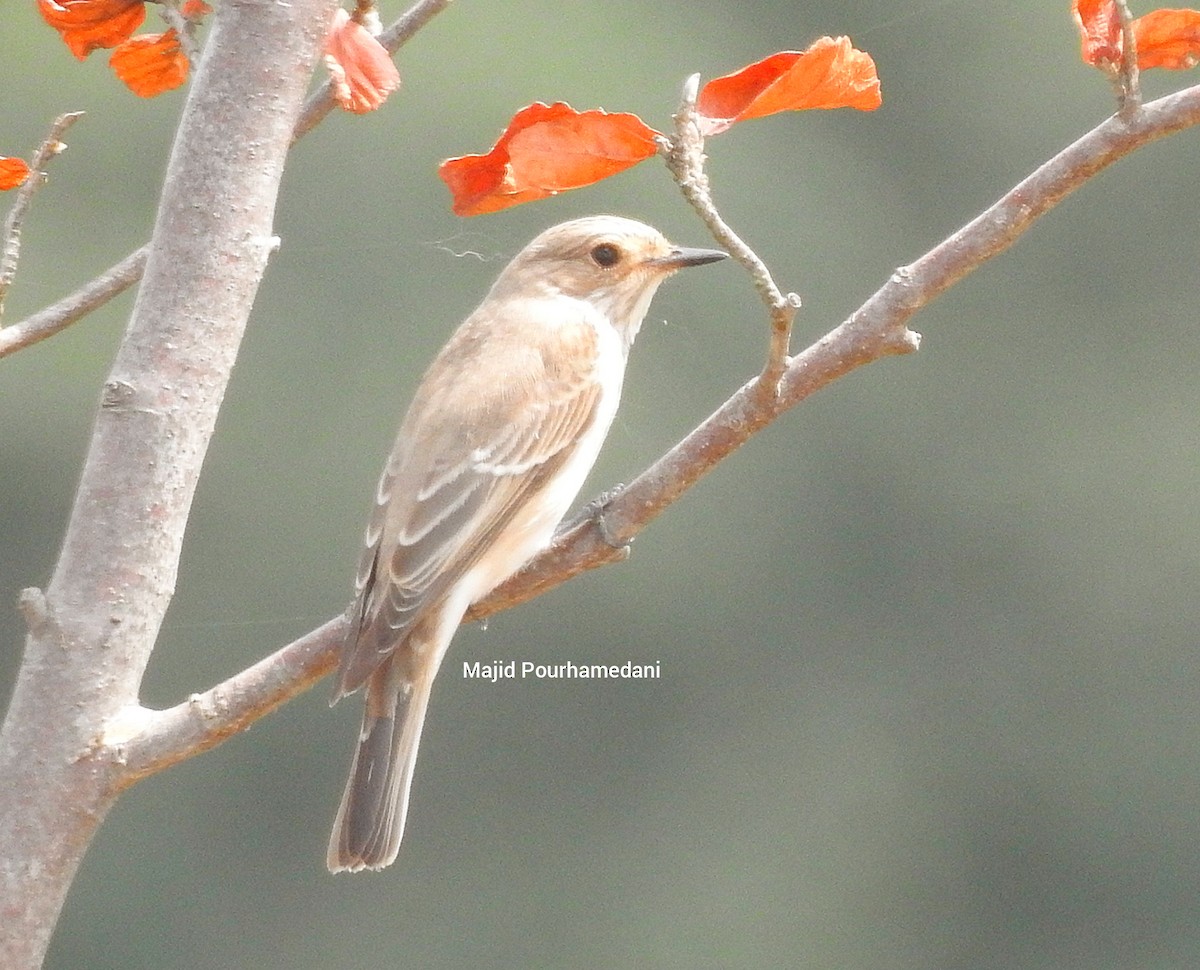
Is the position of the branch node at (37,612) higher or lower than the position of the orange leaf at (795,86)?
lower

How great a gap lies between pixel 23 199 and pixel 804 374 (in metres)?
0.69

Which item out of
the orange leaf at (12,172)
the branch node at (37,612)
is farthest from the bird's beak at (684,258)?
the branch node at (37,612)

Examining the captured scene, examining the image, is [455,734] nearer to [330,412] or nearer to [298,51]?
[330,412]

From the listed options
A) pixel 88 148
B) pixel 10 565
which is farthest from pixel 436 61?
pixel 10 565

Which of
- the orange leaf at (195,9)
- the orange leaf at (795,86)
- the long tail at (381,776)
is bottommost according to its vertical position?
the long tail at (381,776)

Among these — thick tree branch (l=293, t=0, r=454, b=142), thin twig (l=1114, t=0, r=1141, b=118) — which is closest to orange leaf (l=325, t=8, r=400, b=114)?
thick tree branch (l=293, t=0, r=454, b=142)

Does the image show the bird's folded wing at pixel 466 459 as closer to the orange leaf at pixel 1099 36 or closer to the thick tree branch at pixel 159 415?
the thick tree branch at pixel 159 415

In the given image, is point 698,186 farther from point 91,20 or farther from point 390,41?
point 91,20

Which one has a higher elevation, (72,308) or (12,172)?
(12,172)

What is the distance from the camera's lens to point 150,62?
5.27ft

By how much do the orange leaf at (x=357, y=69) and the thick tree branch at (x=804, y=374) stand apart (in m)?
0.30

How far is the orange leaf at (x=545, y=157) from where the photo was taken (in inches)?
52.4

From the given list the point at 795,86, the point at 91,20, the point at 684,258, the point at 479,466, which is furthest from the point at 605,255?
the point at 795,86

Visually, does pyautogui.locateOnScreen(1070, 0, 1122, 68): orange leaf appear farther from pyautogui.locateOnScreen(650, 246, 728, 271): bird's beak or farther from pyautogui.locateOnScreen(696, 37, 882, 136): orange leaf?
pyautogui.locateOnScreen(650, 246, 728, 271): bird's beak
